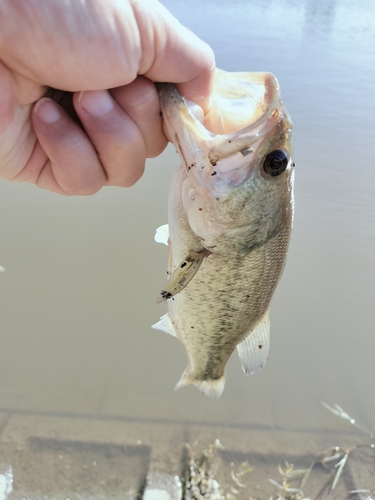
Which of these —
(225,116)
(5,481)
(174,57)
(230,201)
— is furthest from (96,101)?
(5,481)

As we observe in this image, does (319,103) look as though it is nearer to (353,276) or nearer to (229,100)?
(353,276)

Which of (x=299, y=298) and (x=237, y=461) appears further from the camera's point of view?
(x=299, y=298)

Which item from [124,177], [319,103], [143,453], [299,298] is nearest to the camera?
[124,177]

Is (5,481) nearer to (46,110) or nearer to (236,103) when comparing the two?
(46,110)

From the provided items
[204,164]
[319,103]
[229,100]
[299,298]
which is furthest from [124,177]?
[319,103]

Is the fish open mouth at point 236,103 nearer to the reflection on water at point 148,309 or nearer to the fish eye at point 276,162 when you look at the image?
the fish eye at point 276,162

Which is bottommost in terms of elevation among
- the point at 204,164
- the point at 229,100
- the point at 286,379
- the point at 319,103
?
the point at 286,379

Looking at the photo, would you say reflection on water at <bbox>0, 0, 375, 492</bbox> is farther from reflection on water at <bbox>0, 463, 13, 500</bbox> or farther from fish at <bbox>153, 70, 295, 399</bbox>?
fish at <bbox>153, 70, 295, 399</bbox>
